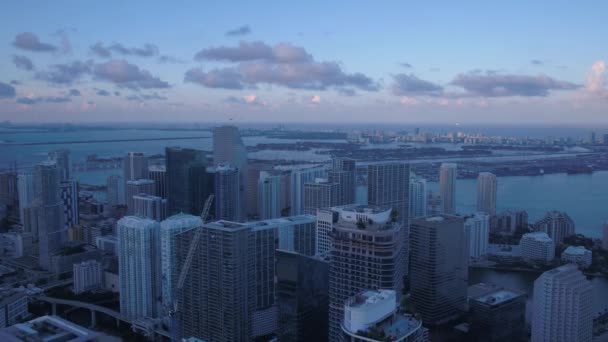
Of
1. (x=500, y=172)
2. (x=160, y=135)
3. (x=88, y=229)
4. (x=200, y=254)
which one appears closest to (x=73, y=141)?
(x=160, y=135)

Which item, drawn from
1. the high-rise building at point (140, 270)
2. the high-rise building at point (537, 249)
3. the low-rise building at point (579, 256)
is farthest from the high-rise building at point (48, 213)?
the low-rise building at point (579, 256)

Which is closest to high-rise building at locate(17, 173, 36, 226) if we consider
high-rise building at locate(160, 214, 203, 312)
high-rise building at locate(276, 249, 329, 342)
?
high-rise building at locate(160, 214, 203, 312)

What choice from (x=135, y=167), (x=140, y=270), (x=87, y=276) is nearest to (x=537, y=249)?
(x=140, y=270)

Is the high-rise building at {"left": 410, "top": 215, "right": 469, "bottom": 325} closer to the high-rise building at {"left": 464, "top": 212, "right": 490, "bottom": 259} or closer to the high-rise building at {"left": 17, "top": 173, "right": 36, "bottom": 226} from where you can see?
the high-rise building at {"left": 464, "top": 212, "right": 490, "bottom": 259}

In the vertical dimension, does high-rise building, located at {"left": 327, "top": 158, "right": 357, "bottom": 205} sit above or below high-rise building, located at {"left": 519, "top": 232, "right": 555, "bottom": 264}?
above

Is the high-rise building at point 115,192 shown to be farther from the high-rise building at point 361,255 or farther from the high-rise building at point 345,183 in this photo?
the high-rise building at point 361,255

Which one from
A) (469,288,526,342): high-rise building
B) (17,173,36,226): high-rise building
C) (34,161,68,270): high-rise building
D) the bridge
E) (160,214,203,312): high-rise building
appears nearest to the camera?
(469,288,526,342): high-rise building

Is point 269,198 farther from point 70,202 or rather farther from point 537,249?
point 537,249
